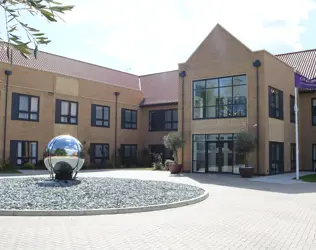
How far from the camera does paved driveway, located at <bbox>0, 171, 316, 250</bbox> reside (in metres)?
6.58

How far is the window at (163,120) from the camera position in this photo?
32.7m

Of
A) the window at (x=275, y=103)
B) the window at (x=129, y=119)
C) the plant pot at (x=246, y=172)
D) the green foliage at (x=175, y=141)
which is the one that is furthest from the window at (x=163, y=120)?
the plant pot at (x=246, y=172)

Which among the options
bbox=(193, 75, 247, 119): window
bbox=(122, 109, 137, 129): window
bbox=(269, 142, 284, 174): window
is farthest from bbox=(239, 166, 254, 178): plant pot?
bbox=(122, 109, 137, 129): window

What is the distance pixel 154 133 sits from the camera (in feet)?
111

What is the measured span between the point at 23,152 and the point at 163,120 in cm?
1235

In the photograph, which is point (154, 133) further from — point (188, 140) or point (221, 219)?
point (221, 219)

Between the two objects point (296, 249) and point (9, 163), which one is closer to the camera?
point (296, 249)

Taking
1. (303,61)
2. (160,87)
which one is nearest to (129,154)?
(160,87)

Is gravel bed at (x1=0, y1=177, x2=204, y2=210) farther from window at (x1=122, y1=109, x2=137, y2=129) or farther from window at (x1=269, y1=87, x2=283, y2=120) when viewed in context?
window at (x1=122, y1=109, x2=137, y2=129)

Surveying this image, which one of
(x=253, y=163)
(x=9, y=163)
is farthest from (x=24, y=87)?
(x=253, y=163)

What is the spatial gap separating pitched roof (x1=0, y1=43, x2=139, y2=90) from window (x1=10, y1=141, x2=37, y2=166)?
5.71m

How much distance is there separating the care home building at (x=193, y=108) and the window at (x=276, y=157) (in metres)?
0.06

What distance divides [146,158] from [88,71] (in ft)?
31.0

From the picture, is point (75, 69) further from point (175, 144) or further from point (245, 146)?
point (245, 146)
